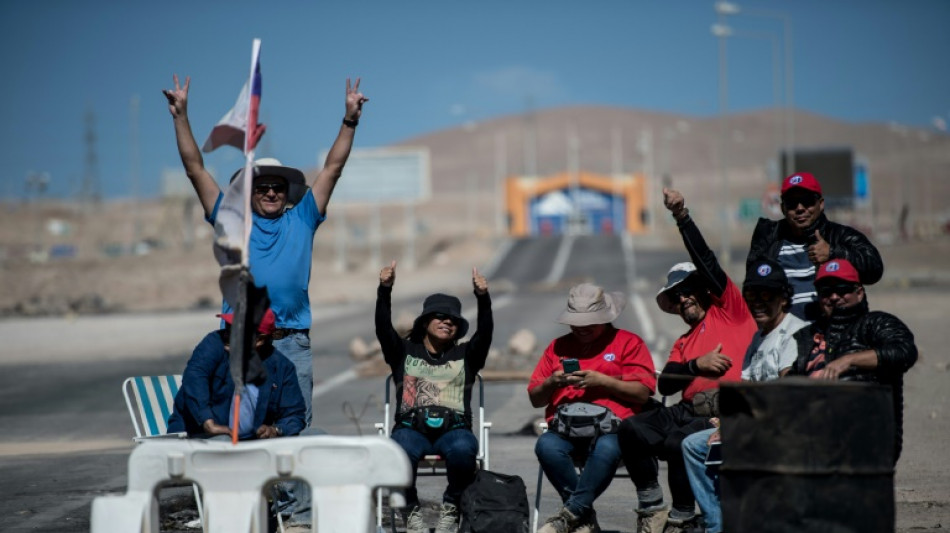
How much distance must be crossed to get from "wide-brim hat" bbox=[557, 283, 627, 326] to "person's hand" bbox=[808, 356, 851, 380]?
1566 mm

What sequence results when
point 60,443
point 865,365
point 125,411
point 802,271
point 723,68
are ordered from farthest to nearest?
point 723,68
point 125,411
point 60,443
point 802,271
point 865,365

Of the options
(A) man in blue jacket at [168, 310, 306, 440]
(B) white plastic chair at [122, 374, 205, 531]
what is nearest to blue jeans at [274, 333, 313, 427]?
(A) man in blue jacket at [168, 310, 306, 440]

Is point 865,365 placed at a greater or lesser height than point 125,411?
greater

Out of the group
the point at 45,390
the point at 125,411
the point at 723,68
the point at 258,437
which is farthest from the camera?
the point at 723,68

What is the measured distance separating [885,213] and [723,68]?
342 ft

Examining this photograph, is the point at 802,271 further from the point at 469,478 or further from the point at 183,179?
the point at 183,179

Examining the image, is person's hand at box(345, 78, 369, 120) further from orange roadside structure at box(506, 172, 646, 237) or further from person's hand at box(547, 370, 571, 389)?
orange roadside structure at box(506, 172, 646, 237)

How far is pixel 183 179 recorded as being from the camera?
98.8 m

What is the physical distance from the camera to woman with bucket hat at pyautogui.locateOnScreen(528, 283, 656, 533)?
24.7 feet

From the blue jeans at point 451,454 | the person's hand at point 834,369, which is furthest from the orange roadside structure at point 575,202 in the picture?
the person's hand at point 834,369

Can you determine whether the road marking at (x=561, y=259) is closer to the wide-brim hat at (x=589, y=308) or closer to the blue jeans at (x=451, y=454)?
the wide-brim hat at (x=589, y=308)

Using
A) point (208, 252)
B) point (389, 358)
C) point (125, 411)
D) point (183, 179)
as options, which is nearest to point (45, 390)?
point (125, 411)

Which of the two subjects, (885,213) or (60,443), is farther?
(885,213)

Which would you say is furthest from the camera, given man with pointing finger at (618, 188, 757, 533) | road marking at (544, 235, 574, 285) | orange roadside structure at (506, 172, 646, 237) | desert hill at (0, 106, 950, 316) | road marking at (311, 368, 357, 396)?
orange roadside structure at (506, 172, 646, 237)
